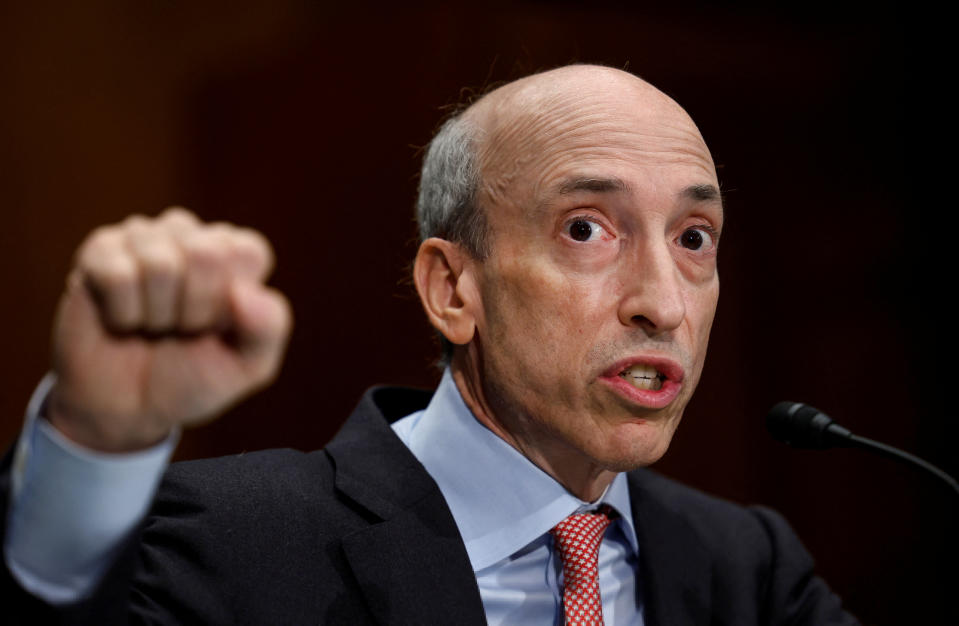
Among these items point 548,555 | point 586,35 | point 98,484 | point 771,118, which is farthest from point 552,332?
point 771,118

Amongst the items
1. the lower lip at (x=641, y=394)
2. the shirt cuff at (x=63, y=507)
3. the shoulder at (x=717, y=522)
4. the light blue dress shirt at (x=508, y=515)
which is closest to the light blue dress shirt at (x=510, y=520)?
the light blue dress shirt at (x=508, y=515)

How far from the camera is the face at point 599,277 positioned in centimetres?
156

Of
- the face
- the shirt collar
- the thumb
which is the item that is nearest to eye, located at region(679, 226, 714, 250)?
the face

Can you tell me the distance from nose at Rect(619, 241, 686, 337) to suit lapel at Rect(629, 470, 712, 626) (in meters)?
0.44

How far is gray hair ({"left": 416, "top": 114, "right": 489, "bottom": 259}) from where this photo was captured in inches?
68.3

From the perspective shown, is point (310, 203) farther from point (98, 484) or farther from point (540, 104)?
point (98, 484)

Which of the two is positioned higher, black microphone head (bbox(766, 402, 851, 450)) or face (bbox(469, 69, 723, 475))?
face (bbox(469, 69, 723, 475))

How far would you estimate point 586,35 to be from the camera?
10.4ft

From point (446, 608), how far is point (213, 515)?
363 mm

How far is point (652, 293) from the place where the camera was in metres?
1.54

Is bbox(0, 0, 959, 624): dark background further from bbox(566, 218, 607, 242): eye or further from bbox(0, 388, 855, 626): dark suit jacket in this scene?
bbox(0, 388, 855, 626): dark suit jacket

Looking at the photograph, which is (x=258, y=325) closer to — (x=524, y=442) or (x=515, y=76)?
(x=524, y=442)

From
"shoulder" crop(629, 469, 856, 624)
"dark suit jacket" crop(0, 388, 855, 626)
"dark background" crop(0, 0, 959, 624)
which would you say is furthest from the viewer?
"dark background" crop(0, 0, 959, 624)

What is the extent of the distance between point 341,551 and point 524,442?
35 centimetres
